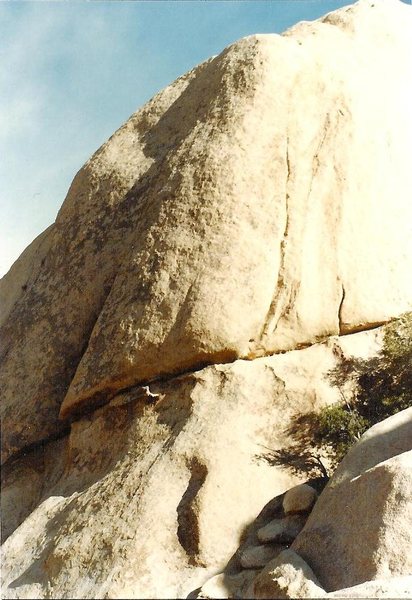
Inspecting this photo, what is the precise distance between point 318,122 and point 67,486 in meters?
7.55

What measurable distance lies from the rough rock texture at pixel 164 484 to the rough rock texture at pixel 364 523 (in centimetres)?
138

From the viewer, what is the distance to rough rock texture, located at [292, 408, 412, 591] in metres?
9.15

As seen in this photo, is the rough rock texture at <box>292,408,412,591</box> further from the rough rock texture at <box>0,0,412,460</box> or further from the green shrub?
the rough rock texture at <box>0,0,412,460</box>

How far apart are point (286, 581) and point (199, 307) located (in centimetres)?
474

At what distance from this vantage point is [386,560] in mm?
9078

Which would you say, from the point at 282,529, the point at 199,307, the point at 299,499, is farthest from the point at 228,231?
the point at 282,529

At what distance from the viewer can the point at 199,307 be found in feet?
42.0

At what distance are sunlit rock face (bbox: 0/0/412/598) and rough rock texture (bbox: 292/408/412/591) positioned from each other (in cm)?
142

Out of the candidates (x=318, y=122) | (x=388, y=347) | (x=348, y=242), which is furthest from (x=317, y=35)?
(x=388, y=347)

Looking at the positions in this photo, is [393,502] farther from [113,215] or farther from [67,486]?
[113,215]

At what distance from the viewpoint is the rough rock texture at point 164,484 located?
34.7 ft

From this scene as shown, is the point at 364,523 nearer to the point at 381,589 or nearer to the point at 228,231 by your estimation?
the point at 381,589

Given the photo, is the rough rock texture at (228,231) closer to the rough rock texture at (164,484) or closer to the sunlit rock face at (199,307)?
the sunlit rock face at (199,307)

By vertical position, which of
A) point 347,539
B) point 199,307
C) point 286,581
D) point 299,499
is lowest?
point 347,539
